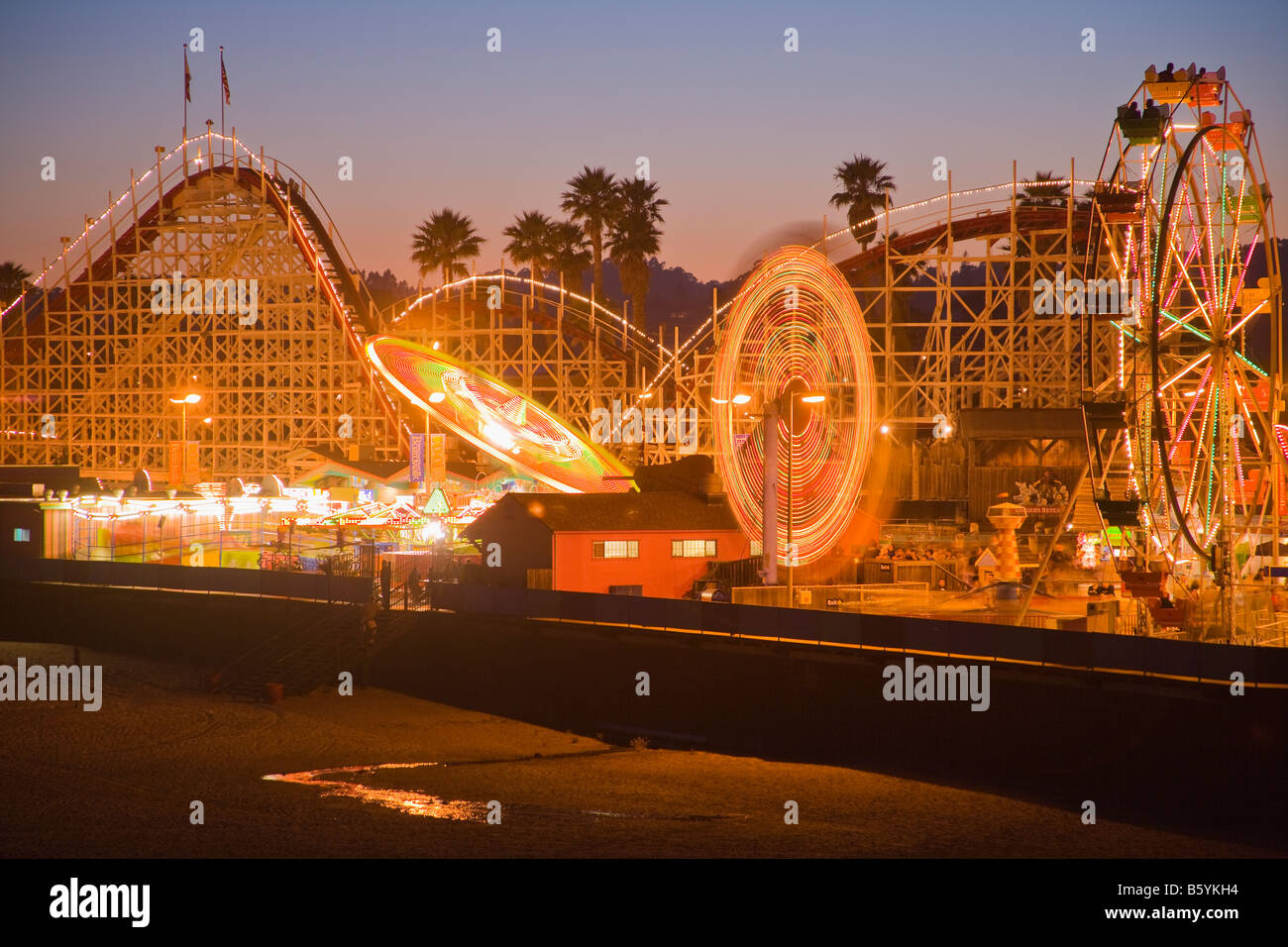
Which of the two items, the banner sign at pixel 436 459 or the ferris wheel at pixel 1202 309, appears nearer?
the ferris wheel at pixel 1202 309

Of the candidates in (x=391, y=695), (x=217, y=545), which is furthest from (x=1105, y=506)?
(x=217, y=545)

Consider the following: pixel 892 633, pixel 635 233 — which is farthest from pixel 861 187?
pixel 892 633

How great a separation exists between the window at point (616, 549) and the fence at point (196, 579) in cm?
510

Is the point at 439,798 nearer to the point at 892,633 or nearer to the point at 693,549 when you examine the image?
the point at 892,633

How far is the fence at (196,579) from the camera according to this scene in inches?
1238

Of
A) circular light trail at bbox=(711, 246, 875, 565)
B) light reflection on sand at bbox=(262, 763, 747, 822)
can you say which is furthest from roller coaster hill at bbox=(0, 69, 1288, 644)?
light reflection on sand at bbox=(262, 763, 747, 822)

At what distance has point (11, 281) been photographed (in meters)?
75.4

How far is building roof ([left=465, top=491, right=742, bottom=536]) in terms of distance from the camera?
103 ft

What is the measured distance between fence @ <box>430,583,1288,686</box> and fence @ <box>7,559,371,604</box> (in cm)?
300

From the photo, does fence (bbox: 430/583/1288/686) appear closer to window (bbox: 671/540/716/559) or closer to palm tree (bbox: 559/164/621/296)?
window (bbox: 671/540/716/559)

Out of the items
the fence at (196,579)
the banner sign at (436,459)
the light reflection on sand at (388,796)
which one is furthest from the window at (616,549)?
the banner sign at (436,459)

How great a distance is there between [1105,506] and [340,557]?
722 inches

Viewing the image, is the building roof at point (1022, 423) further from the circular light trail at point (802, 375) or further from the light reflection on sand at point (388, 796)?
the light reflection on sand at point (388, 796)

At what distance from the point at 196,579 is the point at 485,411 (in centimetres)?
930
